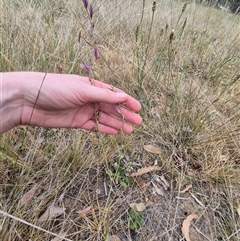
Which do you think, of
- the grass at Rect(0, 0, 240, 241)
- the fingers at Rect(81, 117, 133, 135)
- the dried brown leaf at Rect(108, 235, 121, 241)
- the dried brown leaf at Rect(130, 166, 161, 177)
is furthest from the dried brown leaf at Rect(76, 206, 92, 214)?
the fingers at Rect(81, 117, 133, 135)

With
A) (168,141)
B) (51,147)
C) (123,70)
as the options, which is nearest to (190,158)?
(168,141)

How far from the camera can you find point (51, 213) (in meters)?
0.90

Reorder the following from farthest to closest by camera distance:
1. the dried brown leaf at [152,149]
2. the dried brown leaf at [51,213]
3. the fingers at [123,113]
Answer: the dried brown leaf at [152,149]
the fingers at [123,113]
the dried brown leaf at [51,213]

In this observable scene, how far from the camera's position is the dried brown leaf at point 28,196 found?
2.91 ft

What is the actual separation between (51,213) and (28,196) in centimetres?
11

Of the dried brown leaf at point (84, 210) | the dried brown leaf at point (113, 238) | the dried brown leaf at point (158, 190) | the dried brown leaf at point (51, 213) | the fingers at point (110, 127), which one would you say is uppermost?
the fingers at point (110, 127)

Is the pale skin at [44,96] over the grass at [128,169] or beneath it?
over

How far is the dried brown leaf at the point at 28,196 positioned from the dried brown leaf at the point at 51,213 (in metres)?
0.08

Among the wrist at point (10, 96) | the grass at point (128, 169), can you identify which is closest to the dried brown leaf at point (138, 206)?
the grass at point (128, 169)

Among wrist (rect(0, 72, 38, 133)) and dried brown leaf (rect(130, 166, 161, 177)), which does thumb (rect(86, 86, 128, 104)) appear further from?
dried brown leaf (rect(130, 166, 161, 177))

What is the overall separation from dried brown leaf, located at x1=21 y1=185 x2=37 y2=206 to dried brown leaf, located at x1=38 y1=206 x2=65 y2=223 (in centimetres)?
8

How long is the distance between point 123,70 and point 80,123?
2.33 feet

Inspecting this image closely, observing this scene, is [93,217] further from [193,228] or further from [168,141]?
[168,141]

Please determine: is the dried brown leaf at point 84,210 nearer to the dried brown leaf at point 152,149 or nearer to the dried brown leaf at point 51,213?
the dried brown leaf at point 51,213
